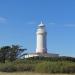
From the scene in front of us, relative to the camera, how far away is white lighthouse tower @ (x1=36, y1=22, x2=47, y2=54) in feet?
267

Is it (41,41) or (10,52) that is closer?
(10,52)

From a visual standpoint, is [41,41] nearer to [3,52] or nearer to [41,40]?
[41,40]

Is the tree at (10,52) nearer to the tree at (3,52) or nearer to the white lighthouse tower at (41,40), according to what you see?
the tree at (3,52)

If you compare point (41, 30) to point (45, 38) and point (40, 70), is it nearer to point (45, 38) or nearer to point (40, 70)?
point (45, 38)

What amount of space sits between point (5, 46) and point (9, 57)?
8.19 feet

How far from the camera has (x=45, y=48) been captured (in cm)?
8188

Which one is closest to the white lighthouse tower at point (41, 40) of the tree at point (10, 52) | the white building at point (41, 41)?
the white building at point (41, 41)

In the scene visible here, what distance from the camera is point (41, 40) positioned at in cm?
8275

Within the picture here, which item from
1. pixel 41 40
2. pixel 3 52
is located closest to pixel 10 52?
pixel 3 52

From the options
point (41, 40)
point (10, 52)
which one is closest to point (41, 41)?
point (41, 40)

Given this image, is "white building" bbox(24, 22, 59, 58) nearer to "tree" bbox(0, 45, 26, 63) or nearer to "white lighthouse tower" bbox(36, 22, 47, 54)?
"white lighthouse tower" bbox(36, 22, 47, 54)

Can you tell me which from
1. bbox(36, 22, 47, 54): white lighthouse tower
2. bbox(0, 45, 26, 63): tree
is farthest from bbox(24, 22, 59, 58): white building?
bbox(0, 45, 26, 63): tree

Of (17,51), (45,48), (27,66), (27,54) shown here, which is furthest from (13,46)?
(27,66)

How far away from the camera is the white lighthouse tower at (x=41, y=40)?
267ft
